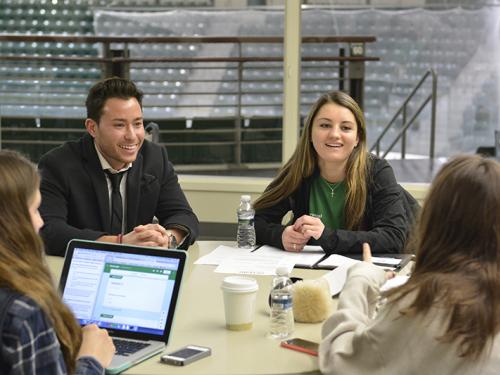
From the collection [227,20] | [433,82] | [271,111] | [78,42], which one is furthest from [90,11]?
[433,82]

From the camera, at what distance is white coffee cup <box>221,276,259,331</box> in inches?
88.0

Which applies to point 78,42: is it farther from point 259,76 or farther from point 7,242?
point 7,242

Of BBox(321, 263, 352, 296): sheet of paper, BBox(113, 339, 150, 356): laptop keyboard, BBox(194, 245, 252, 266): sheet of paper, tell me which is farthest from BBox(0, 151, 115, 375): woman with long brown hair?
BBox(194, 245, 252, 266): sheet of paper

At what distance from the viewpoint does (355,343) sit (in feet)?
6.31

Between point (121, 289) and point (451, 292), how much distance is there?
2.66 feet

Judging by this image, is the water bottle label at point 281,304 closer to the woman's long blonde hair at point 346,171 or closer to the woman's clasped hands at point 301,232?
the woman's clasped hands at point 301,232

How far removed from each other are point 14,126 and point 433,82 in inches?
108

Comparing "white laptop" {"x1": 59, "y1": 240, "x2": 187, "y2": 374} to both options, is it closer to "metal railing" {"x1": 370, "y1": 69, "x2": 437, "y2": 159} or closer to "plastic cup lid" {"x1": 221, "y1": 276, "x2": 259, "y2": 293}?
"plastic cup lid" {"x1": 221, "y1": 276, "x2": 259, "y2": 293}

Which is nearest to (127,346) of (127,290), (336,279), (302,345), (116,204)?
(127,290)

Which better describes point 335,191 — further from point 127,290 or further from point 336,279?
point 127,290

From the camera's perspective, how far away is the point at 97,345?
6.39 feet

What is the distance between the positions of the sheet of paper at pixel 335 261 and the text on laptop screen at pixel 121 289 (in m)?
0.88

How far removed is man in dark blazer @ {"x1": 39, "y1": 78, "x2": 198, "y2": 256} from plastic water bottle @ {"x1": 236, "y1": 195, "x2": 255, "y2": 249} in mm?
177

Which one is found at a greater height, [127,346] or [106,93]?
[106,93]
